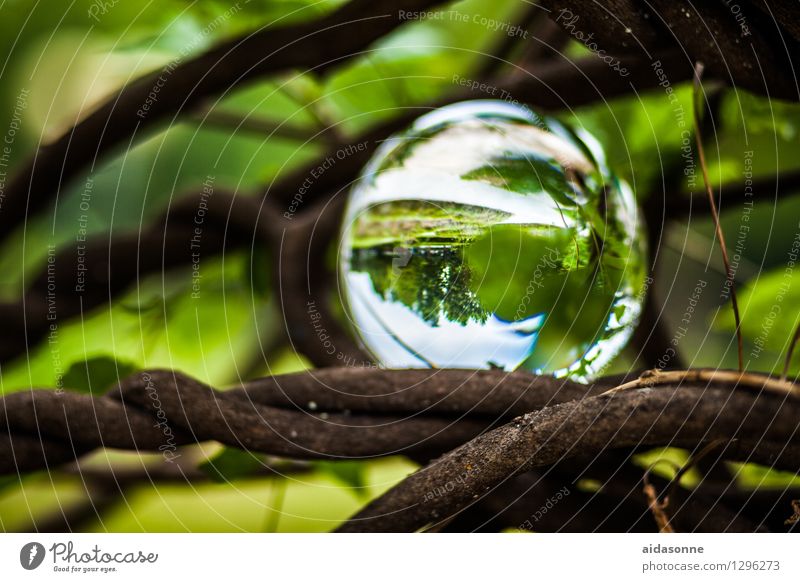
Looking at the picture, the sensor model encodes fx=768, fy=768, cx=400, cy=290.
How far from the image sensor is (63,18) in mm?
515

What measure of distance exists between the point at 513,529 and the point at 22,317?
326mm

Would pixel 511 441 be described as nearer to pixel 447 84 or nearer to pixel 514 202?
pixel 514 202

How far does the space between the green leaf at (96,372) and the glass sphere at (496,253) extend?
0.42ft

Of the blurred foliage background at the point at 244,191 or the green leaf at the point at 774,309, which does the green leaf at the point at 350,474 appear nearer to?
the blurred foliage background at the point at 244,191

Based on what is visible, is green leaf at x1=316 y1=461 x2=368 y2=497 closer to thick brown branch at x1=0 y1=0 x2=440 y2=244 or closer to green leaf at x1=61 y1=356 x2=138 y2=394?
green leaf at x1=61 y1=356 x2=138 y2=394

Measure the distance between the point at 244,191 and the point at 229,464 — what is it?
207mm

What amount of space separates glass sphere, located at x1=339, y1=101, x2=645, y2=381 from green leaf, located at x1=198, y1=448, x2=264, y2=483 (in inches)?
3.3

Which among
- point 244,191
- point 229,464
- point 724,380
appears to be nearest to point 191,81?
point 244,191

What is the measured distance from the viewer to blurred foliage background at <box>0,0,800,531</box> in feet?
1.48

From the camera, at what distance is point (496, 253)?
33 centimetres

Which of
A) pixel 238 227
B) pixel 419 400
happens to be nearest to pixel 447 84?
pixel 238 227

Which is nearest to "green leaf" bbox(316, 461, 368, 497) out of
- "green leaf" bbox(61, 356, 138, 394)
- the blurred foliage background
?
the blurred foliage background

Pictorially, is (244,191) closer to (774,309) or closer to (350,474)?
(350,474)

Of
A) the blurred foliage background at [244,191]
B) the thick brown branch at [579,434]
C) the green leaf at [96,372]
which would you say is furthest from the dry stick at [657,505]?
the green leaf at [96,372]
